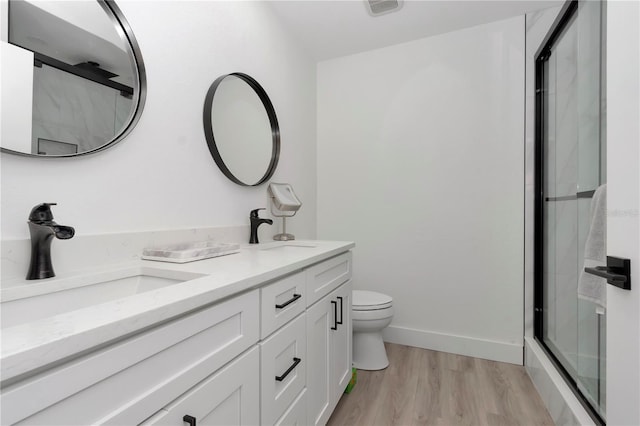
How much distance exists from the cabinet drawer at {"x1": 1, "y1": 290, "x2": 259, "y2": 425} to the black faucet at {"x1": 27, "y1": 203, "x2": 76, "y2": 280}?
0.45 metres

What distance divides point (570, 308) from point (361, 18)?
6.99 feet

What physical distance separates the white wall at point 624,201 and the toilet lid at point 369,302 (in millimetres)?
1160

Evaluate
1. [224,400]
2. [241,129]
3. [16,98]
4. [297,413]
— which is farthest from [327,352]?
[16,98]

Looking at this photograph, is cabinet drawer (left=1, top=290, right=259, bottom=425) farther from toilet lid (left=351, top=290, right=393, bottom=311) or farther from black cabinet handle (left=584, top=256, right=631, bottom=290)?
toilet lid (left=351, top=290, right=393, bottom=311)

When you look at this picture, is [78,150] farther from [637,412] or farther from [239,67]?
[637,412]

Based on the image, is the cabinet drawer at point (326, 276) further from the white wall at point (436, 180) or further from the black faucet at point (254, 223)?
the white wall at point (436, 180)

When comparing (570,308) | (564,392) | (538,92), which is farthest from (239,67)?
(564,392)

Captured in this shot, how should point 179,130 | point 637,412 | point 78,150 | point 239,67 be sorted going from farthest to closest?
point 239,67, point 179,130, point 78,150, point 637,412

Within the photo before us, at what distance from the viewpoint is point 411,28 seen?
2270mm

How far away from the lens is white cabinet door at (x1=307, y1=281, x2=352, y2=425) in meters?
1.27

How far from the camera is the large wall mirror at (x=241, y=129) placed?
1.58m

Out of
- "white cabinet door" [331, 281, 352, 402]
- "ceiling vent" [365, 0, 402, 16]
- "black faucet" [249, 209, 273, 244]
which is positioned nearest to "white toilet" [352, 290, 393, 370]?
"white cabinet door" [331, 281, 352, 402]

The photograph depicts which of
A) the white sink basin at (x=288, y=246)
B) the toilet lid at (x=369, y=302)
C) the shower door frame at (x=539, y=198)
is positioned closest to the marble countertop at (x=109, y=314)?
the white sink basin at (x=288, y=246)

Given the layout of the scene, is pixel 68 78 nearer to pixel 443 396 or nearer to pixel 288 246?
pixel 288 246
